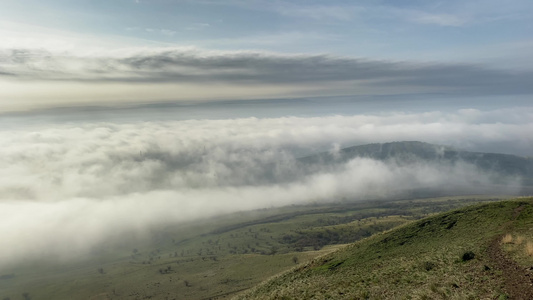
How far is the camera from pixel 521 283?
977 inches

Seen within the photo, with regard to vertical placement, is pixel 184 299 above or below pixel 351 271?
below

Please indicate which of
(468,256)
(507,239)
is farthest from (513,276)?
(507,239)

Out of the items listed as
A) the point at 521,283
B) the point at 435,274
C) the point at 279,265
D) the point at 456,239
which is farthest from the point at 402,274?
the point at 279,265

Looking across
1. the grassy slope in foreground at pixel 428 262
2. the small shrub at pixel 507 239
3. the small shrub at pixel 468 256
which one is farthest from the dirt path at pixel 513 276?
the small shrub at pixel 507 239

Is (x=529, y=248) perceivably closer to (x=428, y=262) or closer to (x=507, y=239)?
(x=507, y=239)

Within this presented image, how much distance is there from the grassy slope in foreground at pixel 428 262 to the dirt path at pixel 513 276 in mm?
425

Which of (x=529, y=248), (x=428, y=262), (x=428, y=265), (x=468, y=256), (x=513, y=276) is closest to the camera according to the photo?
(x=513, y=276)

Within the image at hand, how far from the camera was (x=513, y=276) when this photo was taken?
26.7 m

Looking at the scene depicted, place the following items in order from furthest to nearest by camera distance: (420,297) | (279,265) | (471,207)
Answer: (279,265), (471,207), (420,297)

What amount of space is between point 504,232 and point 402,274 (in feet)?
57.8

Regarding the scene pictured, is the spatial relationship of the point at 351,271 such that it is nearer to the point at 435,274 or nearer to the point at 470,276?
the point at 435,274

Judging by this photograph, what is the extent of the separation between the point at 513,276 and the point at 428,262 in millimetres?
12771

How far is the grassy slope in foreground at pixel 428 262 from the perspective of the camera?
28734 millimetres

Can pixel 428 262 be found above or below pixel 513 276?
below
